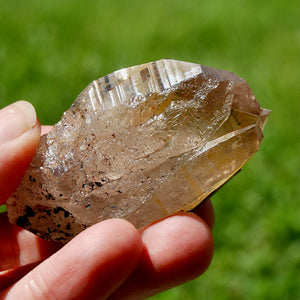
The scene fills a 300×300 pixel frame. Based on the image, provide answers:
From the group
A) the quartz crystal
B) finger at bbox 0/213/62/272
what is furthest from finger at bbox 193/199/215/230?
finger at bbox 0/213/62/272

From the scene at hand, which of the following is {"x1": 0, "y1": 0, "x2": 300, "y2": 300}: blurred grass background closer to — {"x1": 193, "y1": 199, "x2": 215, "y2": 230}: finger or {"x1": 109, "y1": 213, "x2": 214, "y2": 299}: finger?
{"x1": 193, "y1": 199, "x2": 215, "y2": 230}: finger

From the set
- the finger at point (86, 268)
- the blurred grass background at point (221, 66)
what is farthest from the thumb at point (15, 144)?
the blurred grass background at point (221, 66)

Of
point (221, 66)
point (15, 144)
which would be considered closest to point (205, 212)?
point (15, 144)

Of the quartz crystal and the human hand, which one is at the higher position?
the quartz crystal

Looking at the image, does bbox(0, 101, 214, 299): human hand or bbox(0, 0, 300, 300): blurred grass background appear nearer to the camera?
bbox(0, 101, 214, 299): human hand

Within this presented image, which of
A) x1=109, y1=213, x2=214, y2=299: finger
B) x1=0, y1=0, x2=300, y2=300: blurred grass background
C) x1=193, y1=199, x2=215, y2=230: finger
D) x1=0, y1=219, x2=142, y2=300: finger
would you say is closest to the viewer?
A: x1=0, y1=219, x2=142, y2=300: finger

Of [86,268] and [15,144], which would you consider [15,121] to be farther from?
[86,268]
